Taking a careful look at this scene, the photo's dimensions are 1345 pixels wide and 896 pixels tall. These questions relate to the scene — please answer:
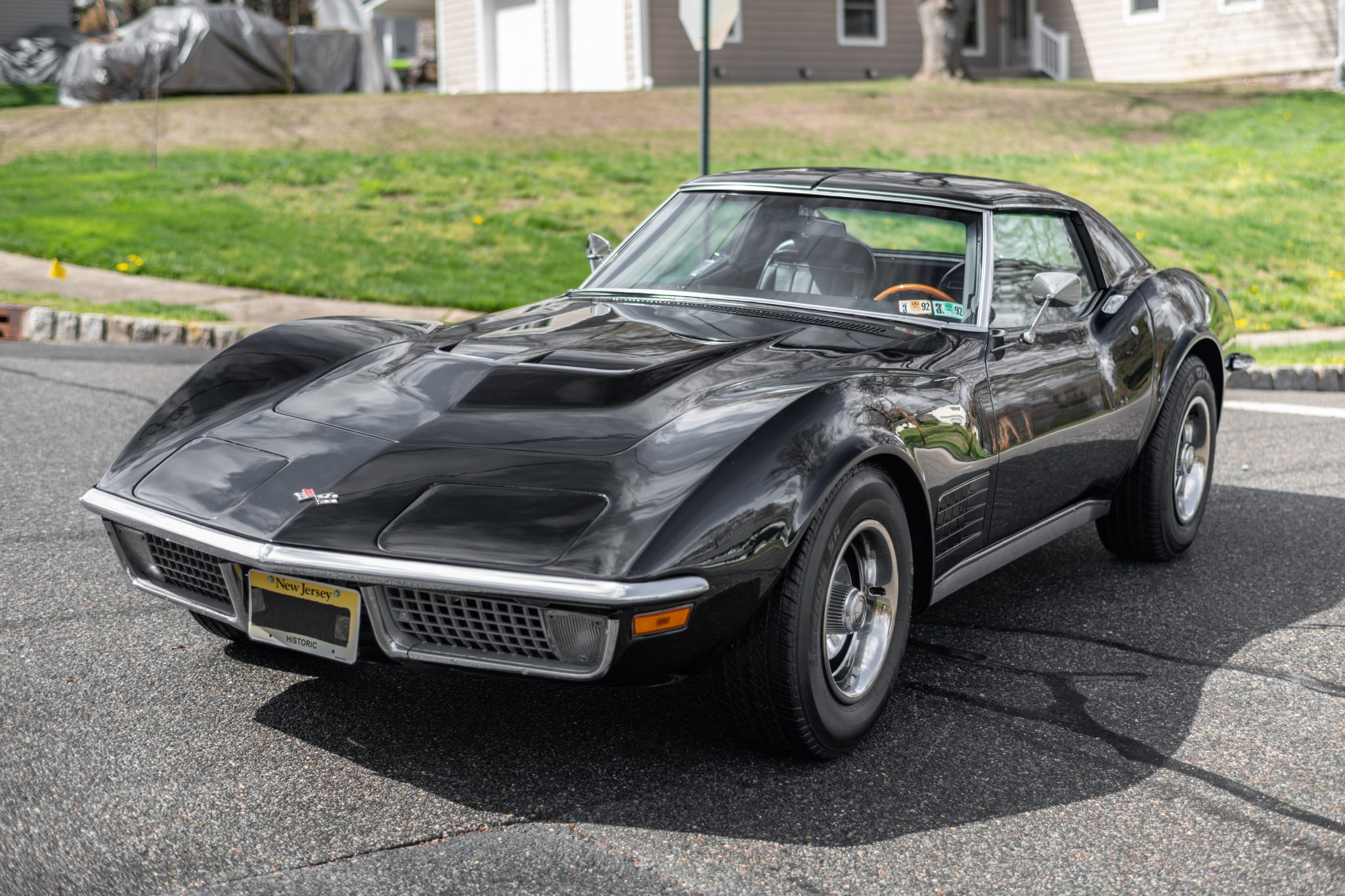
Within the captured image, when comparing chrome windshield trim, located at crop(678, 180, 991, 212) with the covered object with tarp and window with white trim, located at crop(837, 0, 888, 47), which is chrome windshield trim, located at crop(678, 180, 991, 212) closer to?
the covered object with tarp

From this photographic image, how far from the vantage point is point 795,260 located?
438 cm

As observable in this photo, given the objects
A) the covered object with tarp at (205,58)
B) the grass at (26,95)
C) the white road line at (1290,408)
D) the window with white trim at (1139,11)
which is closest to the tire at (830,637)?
the white road line at (1290,408)

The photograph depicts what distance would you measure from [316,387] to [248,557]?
79 cm

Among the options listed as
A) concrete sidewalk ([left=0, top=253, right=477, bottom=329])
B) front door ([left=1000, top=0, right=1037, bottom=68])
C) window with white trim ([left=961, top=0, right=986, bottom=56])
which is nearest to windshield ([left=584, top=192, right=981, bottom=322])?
concrete sidewalk ([left=0, top=253, right=477, bottom=329])

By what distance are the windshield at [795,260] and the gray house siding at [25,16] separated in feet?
99.1

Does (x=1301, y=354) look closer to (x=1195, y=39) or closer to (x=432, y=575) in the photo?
(x=432, y=575)

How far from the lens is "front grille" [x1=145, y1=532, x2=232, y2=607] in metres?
3.13

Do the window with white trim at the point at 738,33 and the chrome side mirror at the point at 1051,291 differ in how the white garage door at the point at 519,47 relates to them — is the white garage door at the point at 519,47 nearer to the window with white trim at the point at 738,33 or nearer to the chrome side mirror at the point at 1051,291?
the window with white trim at the point at 738,33

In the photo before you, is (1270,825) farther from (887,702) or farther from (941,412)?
(941,412)

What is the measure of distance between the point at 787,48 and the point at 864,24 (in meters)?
2.00

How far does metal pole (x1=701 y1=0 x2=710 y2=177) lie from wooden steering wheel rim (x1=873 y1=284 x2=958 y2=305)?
4582 millimetres

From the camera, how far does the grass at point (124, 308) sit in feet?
33.0

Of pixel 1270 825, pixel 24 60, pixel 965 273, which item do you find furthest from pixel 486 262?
pixel 24 60

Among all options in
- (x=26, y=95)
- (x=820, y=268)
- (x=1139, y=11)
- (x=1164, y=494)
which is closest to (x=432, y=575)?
Result: (x=820, y=268)
